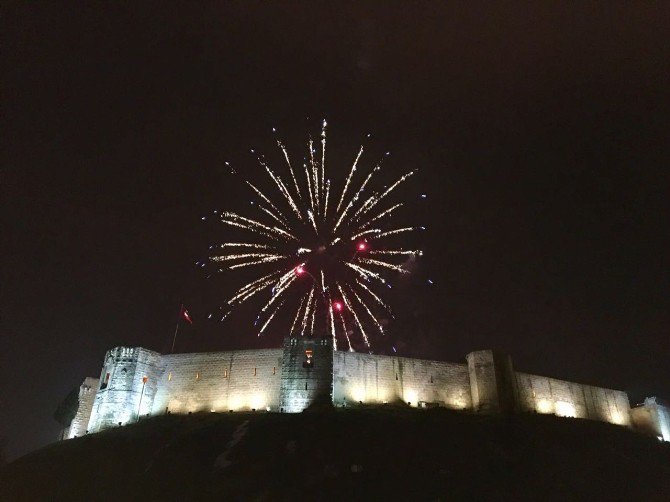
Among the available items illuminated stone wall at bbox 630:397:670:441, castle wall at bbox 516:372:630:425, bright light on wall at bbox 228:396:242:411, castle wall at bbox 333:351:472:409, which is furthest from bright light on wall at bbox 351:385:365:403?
illuminated stone wall at bbox 630:397:670:441

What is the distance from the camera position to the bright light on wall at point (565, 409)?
6700cm

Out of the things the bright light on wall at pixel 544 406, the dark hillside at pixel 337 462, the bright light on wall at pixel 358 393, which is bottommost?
the dark hillside at pixel 337 462

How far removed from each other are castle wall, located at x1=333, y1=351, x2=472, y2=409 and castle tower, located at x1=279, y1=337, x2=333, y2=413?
2.47 metres

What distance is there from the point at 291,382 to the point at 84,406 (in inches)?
1069

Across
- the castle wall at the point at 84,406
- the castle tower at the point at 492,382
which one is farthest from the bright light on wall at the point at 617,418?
the castle wall at the point at 84,406

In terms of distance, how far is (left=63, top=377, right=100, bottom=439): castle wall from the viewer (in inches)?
2542

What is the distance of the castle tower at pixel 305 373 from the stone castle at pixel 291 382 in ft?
0.31

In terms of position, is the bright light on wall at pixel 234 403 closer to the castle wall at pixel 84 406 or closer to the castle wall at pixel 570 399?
the castle wall at pixel 84 406

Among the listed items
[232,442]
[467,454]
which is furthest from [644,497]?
[232,442]

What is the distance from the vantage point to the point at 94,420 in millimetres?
56156

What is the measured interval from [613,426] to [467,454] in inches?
1207

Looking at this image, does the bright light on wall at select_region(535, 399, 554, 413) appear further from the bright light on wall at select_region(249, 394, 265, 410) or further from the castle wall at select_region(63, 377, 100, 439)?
the castle wall at select_region(63, 377, 100, 439)

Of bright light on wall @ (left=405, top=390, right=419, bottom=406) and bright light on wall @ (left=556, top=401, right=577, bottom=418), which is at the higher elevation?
bright light on wall @ (left=556, top=401, right=577, bottom=418)

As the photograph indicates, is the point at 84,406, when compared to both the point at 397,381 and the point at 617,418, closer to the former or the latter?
the point at 397,381
